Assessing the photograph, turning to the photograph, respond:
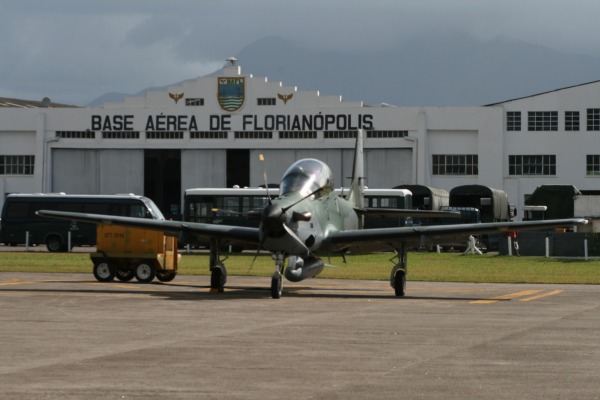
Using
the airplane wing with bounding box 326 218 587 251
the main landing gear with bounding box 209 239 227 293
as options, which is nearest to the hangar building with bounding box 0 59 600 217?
the main landing gear with bounding box 209 239 227 293

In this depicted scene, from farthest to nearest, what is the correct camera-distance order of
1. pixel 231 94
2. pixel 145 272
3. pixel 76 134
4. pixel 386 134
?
1. pixel 76 134
2. pixel 231 94
3. pixel 386 134
4. pixel 145 272

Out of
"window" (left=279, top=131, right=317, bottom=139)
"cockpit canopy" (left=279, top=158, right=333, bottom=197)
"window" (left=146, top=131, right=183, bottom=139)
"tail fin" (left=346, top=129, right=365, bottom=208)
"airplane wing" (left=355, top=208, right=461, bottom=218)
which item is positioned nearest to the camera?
"cockpit canopy" (left=279, top=158, right=333, bottom=197)

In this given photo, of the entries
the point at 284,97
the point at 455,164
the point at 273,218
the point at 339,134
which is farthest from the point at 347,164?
the point at 273,218

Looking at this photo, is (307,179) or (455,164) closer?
(307,179)

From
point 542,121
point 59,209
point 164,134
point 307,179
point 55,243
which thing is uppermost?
point 542,121

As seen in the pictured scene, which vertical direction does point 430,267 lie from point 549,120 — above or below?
below

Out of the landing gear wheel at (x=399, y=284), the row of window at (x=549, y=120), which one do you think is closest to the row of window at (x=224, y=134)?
the row of window at (x=549, y=120)

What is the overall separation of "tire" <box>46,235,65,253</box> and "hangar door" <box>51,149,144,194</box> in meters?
24.1

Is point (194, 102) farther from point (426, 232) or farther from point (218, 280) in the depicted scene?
point (426, 232)

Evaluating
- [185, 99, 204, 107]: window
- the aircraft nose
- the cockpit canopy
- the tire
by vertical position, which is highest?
[185, 99, 204, 107]: window

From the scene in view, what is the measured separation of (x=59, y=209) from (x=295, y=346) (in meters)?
49.5

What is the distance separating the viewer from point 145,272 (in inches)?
1373

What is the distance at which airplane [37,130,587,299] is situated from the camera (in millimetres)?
27453

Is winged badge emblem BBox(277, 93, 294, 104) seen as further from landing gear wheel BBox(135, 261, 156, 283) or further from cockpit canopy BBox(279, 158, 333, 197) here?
cockpit canopy BBox(279, 158, 333, 197)
